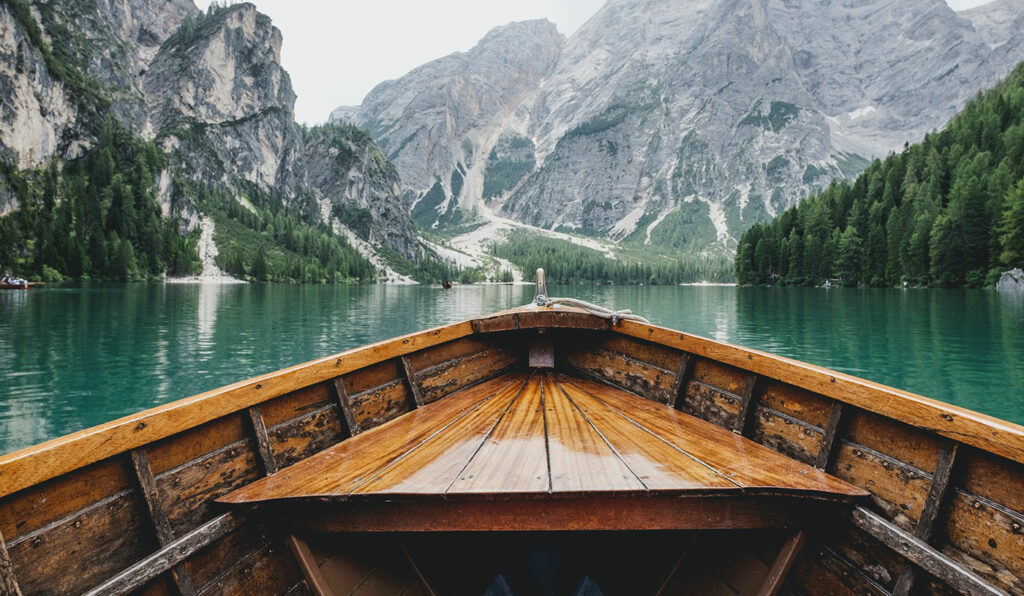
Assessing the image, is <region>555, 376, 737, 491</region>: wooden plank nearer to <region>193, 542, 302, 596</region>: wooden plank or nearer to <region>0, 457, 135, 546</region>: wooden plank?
<region>193, 542, 302, 596</region>: wooden plank

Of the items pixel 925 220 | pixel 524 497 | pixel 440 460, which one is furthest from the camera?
pixel 925 220

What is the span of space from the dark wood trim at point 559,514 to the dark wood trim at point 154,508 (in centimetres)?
63

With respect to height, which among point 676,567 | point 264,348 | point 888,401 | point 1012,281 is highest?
point 1012,281

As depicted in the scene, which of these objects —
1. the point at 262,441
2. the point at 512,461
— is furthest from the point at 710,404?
the point at 262,441

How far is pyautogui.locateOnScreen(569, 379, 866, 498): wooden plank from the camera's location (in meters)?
3.43

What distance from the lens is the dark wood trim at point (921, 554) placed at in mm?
2696

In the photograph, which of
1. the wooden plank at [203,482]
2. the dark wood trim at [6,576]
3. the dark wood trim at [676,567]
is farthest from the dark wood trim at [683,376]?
the dark wood trim at [6,576]

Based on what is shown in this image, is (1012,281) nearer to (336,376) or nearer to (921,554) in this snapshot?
(921,554)

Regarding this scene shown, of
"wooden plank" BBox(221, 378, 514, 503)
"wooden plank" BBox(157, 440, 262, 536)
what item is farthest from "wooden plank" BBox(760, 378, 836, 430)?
"wooden plank" BBox(157, 440, 262, 536)

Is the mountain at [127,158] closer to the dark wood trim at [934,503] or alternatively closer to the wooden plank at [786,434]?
the wooden plank at [786,434]

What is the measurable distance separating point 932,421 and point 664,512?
73.1 inches

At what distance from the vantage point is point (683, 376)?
18.2ft

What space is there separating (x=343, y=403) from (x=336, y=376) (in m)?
0.29

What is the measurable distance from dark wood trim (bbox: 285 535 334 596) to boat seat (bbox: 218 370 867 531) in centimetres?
12
